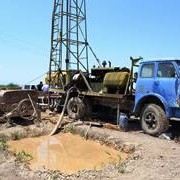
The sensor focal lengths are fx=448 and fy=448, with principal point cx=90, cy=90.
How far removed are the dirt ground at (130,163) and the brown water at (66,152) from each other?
38cm

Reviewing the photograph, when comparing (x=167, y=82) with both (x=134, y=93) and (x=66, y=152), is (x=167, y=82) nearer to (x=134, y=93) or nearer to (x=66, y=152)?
(x=134, y=93)

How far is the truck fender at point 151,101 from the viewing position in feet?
44.1

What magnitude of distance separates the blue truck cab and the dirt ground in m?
Result: 0.55

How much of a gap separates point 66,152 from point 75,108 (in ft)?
19.1

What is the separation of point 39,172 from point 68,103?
9407mm

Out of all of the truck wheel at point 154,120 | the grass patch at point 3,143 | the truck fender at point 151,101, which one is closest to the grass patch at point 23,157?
the grass patch at point 3,143

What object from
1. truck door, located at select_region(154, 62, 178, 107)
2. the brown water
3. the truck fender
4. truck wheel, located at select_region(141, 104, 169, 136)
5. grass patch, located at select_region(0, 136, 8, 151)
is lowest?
the brown water

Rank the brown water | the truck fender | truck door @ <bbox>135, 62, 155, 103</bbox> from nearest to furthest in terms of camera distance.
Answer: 1. the brown water
2. the truck fender
3. truck door @ <bbox>135, 62, 155, 103</bbox>

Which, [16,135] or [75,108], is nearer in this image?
[16,135]

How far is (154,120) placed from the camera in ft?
45.5

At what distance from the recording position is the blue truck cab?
525 inches

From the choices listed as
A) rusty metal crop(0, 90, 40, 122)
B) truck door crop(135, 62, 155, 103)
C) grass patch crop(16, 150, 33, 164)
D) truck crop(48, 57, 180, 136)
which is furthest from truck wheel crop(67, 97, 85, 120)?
grass patch crop(16, 150, 33, 164)

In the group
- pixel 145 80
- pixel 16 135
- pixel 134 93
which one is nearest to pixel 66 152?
pixel 16 135

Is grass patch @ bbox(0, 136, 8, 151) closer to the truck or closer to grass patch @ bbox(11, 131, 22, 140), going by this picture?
grass patch @ bbox(11, 131, 22, 140)
